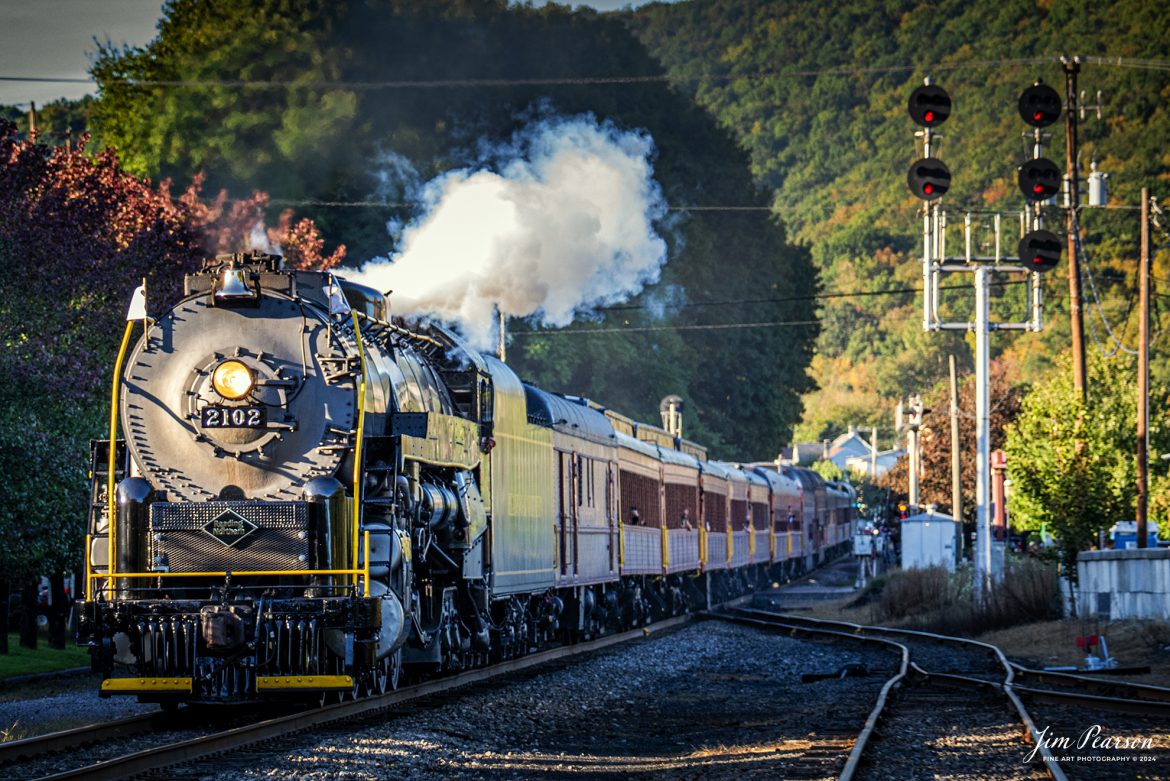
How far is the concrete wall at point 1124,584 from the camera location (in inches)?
952

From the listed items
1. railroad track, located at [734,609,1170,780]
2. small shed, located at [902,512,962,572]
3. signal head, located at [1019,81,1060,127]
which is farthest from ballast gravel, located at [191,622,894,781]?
small shed, located at [902,512,962,572]

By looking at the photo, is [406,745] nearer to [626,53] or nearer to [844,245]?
[626,53]

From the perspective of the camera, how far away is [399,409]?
15.2 metres

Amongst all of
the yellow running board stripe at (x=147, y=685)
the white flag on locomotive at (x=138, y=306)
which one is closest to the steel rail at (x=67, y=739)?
the yellow running board stripe at (x=147, y=685)

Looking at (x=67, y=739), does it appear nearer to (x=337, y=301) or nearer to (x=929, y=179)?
(x=337, y=301)

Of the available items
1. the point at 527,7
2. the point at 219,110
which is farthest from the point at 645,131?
the point at 219,110

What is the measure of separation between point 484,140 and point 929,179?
2637 centimetres

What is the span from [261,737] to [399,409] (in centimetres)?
373

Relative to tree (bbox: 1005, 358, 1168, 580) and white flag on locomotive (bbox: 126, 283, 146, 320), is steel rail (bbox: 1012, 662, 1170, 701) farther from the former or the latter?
tree (bbox: 1005, 358, 1168, 580)

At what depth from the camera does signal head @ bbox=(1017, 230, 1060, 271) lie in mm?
28938

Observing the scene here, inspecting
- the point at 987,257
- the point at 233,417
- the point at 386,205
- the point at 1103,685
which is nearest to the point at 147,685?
the point at 233,417

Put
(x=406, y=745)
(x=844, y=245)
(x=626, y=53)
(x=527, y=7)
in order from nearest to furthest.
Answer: (x=406, y=745) → (x=527, y=7) → (x=626, y=53) → (x=844, y=245)

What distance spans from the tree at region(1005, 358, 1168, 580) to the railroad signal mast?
4.33ft

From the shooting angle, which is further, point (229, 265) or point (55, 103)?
point (55, 103)
